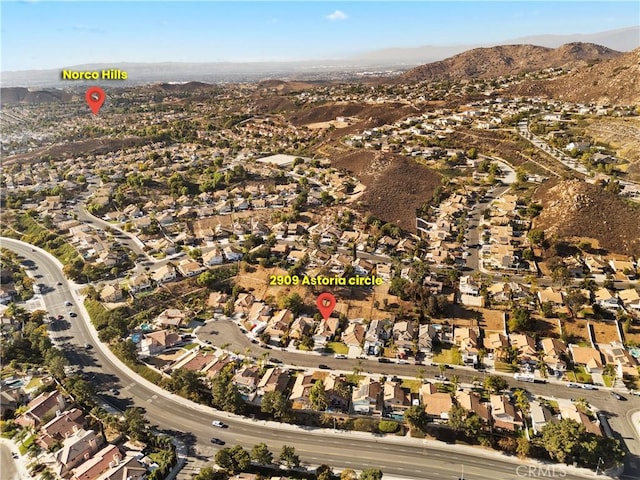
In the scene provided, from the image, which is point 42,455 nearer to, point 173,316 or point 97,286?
point 173,316

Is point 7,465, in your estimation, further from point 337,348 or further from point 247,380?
point 337,348

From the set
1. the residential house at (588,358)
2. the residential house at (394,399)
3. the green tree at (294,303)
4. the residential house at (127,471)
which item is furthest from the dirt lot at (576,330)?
the residential house at (127,471)

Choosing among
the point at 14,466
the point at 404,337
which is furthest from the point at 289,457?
the point at 14,466

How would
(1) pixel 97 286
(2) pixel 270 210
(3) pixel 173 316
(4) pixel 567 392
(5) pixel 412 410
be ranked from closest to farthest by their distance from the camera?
(5) pixel 412 410 < (4) pixel 567 392 < (3) pixel 173 316 < (1) pixel 97 286 < (2) pixel 270 210

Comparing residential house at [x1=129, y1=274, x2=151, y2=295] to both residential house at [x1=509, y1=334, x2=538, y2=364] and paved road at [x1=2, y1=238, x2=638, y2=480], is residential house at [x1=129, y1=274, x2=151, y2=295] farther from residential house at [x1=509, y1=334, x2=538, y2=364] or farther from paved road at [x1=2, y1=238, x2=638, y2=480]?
residential house at [x1=509, y1=334, x2=538, y2=364]

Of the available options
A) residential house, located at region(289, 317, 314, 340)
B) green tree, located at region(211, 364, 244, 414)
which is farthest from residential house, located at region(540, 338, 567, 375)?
green tree, located at region(211, 364, 244, 414)

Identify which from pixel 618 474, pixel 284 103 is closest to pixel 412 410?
pixel 618 474
